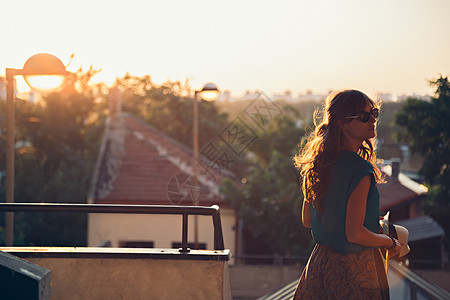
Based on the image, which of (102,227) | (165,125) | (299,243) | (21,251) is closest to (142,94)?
(165,125)

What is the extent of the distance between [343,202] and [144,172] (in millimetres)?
26498

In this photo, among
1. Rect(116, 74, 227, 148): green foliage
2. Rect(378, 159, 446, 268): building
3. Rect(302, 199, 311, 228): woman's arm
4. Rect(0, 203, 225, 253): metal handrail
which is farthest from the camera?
Rect(116, 74, 227, 148): green foliage

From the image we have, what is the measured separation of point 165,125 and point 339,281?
A: 47526 millimetres

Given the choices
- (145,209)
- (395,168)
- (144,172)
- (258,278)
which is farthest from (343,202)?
(395,168)

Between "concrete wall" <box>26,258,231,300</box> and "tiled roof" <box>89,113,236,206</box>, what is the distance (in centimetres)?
2142

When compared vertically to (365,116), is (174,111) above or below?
above

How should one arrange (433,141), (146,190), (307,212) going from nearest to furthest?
(307,212), (433,141), (146,190)

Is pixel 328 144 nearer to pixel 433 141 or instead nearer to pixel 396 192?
pixel 433 141

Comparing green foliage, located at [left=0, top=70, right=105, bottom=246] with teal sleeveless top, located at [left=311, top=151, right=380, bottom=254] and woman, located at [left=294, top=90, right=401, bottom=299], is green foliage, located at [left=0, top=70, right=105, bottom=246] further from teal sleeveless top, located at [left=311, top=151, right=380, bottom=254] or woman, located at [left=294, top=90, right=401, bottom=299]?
teal sleeveless top, located at [left=311, top=151, right=380, bottom=254]

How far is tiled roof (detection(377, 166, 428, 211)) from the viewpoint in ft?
99.1

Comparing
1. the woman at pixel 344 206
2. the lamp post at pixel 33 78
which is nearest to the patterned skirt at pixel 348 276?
the woman at pixel 344 206

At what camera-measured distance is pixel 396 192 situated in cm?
3180

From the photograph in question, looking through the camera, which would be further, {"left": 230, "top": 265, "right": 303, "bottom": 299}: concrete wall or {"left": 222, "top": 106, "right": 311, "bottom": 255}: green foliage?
{"left": 222, "top": 106, "right": 311, "bottom": 255}: green foliage

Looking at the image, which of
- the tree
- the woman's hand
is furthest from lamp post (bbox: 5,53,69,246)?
the tree
